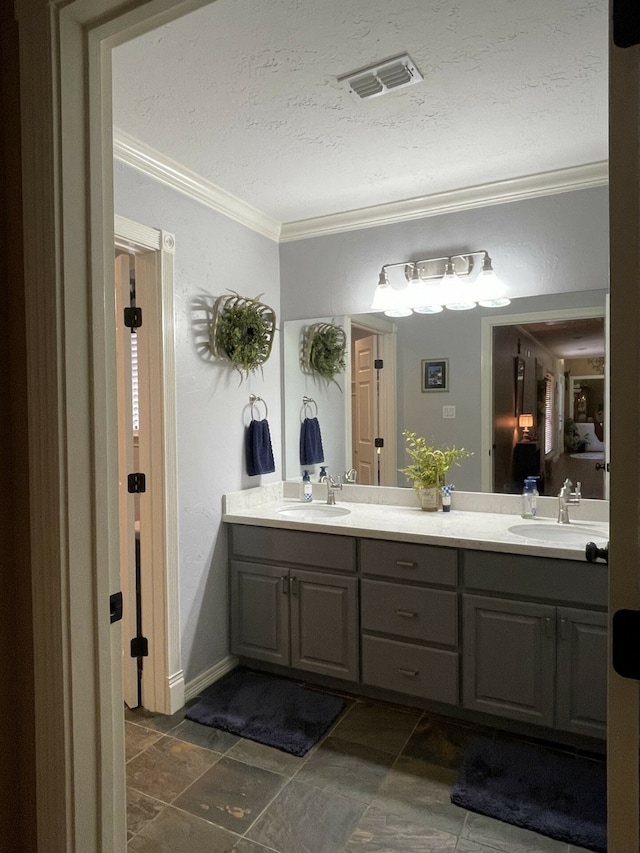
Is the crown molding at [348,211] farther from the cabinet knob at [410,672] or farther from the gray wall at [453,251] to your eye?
the cabinet knob at [410,672]

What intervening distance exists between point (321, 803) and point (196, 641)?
1.01m

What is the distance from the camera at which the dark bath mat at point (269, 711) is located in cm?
232

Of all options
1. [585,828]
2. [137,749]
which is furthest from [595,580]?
[137,749]

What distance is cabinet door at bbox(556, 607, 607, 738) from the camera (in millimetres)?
2104

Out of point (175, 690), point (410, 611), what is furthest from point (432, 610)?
point (175, 690)

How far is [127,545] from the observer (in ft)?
8.45

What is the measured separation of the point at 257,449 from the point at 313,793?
1612 millimetres

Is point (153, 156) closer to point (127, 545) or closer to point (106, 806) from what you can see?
point (127, 545)

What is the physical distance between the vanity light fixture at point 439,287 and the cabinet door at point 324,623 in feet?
4.83

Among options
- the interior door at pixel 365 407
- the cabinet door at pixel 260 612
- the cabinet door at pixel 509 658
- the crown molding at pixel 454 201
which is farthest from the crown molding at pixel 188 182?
the cabinet door at pixel 509 658

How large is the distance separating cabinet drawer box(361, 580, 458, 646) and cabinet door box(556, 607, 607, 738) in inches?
16.8

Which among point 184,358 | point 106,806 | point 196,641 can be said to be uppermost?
point 184,358

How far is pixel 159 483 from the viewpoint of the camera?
97.8 inches

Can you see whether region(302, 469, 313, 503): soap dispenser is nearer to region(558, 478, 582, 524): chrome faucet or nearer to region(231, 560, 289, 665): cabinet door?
region(231, 560, 289, 665): cabinet door
